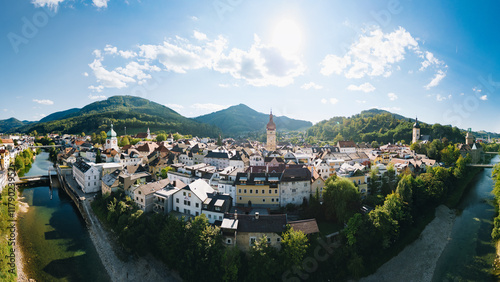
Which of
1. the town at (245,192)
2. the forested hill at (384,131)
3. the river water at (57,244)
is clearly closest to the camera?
the river water at (57,244)

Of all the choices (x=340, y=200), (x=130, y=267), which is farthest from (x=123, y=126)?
(x=340, y=200)

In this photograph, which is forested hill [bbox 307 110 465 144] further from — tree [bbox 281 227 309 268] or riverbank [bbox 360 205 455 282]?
tree [bbox 281 227 309 268]

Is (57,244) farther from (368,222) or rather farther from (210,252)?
(368,222)

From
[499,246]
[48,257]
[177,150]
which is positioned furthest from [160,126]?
[499,246]

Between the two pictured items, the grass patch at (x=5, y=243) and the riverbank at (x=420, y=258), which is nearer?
the grass patch at (x=5, y=243)

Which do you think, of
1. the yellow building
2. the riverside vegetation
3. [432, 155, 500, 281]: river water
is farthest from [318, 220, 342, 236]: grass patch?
[432, 155, 500, 281]: river water

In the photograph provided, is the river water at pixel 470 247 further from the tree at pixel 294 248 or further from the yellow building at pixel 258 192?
the yellow building at pixel 258 192

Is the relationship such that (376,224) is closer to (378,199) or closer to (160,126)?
(378,199)

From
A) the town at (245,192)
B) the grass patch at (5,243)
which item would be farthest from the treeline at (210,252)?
the grass patch at (5,243)

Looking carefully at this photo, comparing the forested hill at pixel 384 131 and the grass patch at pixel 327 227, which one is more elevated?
the forested hill at pixel 384 131
